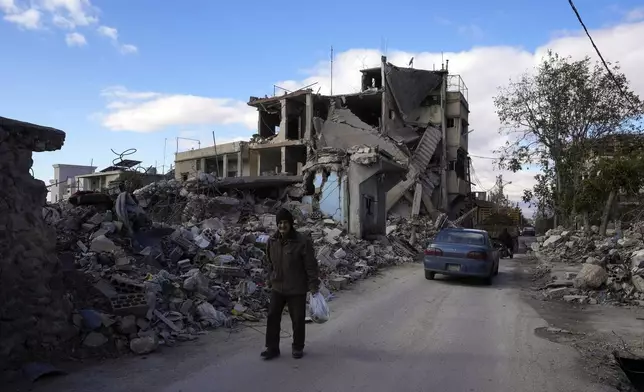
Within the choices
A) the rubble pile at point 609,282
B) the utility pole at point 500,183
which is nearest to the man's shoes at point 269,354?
the rubble pile at point 609,282

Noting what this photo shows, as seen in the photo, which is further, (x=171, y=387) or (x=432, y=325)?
(x=432, y=325)

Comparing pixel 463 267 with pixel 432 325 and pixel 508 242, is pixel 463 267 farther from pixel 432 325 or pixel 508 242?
pixel 508 242

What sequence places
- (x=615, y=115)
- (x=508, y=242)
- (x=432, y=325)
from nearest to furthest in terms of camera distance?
(x=432, y=325) < (x=508, y=242) < (x=615, y=115)

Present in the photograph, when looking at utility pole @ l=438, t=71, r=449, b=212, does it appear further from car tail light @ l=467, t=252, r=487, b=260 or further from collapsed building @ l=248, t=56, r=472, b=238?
car tail light @ l=467, t=252, r=487, b=260

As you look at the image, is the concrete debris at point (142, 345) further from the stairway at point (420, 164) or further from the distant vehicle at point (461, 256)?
the stairway at point (420, 164)

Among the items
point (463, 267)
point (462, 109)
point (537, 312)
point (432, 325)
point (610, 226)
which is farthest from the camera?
point (462, 109)

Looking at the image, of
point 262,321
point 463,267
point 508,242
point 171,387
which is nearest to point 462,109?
point 508,242

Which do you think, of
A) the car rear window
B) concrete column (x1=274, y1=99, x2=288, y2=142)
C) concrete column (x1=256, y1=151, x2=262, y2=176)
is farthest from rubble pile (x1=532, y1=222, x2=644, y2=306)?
concrete column (x1=256, y1=151, x2=262, y2=176)

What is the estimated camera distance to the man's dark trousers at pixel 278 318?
6.08 metres

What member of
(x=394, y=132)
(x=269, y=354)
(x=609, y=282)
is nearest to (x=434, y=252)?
(x=609, y=282)

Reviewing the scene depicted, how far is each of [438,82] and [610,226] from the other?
17115mm

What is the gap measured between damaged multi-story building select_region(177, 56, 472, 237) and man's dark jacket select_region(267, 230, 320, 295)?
2700 centimetres

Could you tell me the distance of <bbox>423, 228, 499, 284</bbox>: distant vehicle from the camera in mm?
13250

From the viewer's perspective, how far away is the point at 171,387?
5035mm
